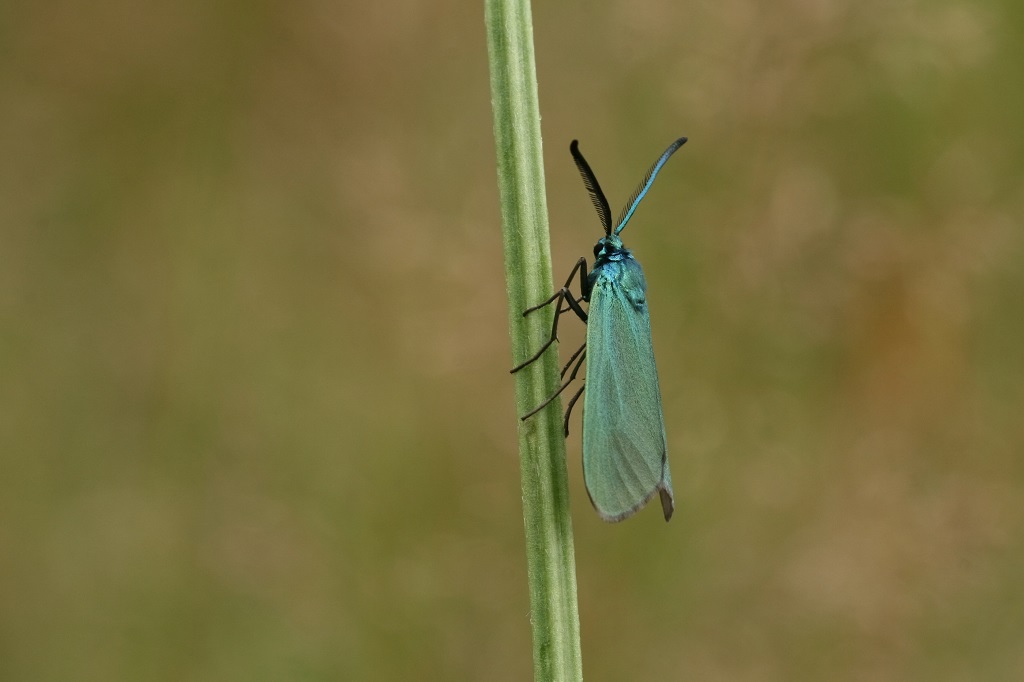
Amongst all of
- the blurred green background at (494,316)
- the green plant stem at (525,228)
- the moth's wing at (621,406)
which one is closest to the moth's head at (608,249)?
the moth's wing at (621,406)

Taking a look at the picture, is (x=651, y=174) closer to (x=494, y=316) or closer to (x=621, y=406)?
(x=621, y=406)

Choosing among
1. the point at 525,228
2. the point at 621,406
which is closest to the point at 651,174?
the point at 621,406

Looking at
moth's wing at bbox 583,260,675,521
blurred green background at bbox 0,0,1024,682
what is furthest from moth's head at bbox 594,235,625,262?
blurred green background at bbox 0,0,1024,682

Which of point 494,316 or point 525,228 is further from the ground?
point 494,316

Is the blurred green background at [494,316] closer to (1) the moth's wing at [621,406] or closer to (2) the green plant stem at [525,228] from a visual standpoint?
(1) the moth's wing at [621,406]

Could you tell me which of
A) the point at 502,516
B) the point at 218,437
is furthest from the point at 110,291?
the point at 502,516

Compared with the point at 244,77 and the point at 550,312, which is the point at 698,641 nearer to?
the point at 550,312
